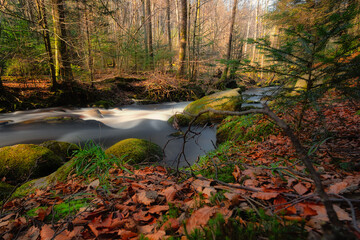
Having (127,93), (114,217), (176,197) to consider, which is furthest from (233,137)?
(127,93)

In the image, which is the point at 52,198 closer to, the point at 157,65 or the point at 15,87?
the point at 15,87

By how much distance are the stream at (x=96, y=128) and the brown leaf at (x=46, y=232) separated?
3.60m

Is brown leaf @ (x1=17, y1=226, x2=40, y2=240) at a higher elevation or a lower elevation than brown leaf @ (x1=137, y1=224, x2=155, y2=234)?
lower

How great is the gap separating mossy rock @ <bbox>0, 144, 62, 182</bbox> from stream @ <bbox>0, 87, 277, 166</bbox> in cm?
210

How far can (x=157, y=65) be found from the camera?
663 inches

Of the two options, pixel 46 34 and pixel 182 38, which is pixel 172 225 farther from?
pixel 182 38

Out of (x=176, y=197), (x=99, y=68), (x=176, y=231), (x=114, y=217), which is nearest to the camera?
(x=176, y=231)

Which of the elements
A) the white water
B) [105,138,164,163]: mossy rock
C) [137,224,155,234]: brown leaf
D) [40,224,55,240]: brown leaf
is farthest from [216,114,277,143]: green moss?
[40,224,55,240]: brown leaf

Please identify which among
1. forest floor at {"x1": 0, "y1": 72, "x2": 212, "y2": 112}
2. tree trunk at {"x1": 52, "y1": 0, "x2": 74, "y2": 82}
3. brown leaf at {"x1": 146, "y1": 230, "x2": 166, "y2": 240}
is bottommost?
brown leaf at {"x1": 146, "y1": 230, "x2": 166, "y2": 240}

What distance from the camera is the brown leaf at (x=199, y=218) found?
3.56 feet

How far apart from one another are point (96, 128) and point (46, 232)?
684cm

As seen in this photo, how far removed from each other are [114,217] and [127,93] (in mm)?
12738

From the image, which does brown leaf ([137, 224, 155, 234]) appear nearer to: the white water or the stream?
the stream

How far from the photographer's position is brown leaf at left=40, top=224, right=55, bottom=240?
1.32m
